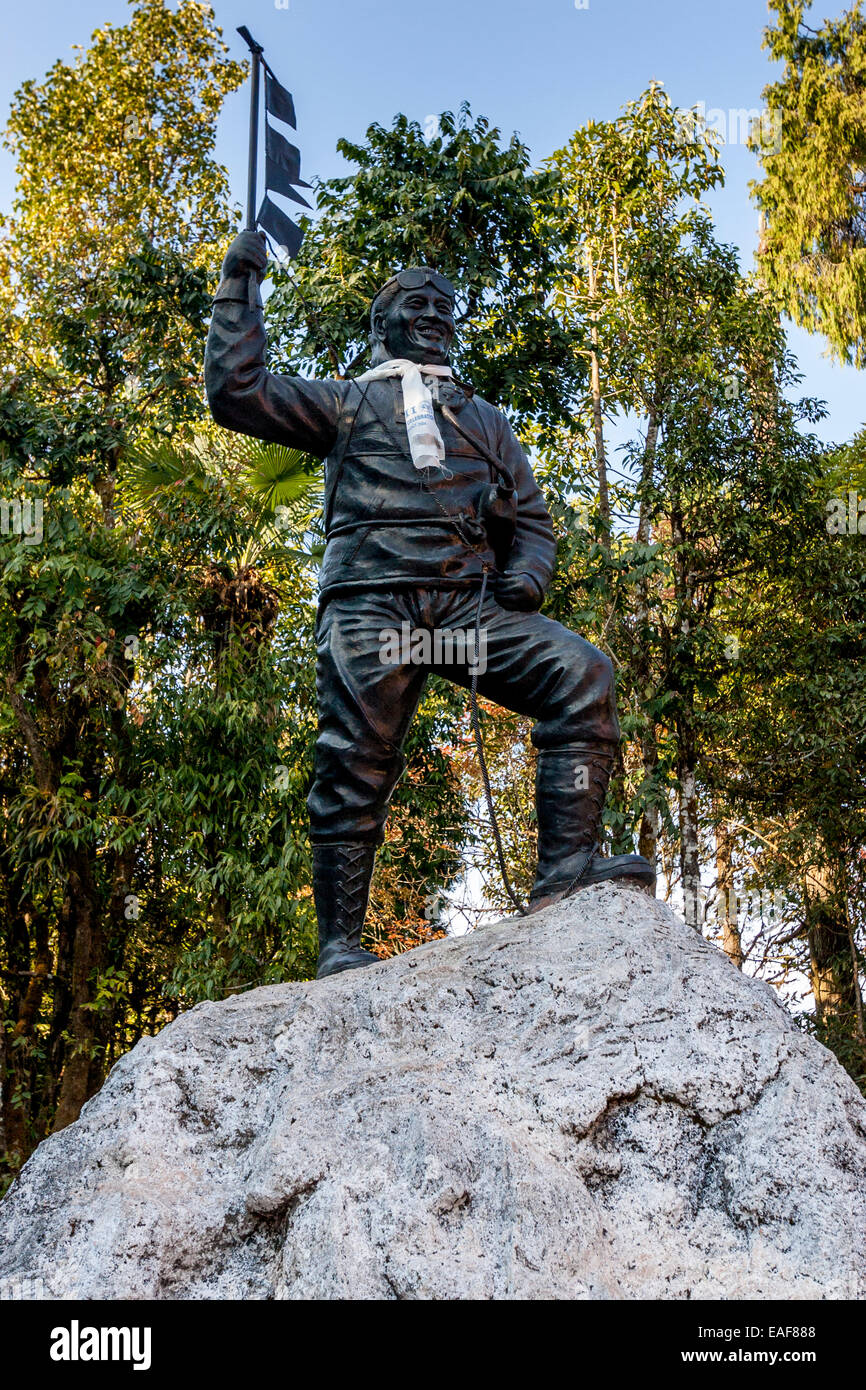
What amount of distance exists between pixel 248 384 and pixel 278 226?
57cm

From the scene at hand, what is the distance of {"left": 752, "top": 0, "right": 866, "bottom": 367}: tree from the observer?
46.8 feet

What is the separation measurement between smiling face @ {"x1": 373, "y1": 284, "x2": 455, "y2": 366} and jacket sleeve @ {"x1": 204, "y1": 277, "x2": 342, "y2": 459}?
0.35 m

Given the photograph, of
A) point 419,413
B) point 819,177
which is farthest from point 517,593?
point 819,177

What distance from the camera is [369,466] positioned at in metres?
4.04

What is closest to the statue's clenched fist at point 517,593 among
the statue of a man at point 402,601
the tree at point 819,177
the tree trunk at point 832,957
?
the statue of a man at point 402,601

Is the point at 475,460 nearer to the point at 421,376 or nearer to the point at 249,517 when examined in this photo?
the point at 421,376

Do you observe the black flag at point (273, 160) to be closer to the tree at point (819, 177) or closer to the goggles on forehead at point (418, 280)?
the goggles on forehead at point (418, 280)

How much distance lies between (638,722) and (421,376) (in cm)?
568

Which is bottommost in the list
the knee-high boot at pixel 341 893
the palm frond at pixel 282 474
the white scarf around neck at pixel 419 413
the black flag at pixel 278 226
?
the knee-high boot at pixel 341 893

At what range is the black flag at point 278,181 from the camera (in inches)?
162

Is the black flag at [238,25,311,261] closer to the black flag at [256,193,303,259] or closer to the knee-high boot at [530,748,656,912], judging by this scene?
the black flag at [256,193,303,259]

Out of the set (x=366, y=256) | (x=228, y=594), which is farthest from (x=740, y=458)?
(x=228, y=594)

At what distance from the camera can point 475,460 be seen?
416cm
